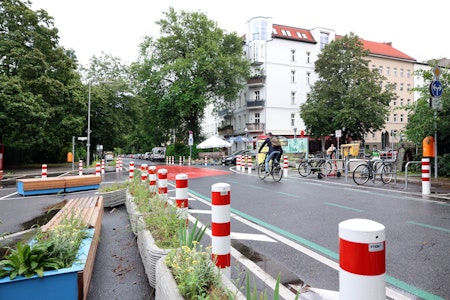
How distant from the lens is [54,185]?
39.8ft

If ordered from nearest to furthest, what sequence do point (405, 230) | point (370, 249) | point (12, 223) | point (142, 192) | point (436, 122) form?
point (370, 249), point (405, 230), point (142, 192), point (12, 223), point (436, 122)

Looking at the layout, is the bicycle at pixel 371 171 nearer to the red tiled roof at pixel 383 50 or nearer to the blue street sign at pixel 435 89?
the blue street sign at pixel 435 89

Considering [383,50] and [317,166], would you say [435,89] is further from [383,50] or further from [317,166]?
[383,50]

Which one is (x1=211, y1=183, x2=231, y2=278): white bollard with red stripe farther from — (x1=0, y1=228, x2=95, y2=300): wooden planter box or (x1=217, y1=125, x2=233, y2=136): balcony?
(x1=217, y1=125, x2=233, y2=136): balcony

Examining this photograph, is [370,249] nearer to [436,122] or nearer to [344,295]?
[344,295]

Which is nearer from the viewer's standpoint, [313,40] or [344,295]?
[344,295]

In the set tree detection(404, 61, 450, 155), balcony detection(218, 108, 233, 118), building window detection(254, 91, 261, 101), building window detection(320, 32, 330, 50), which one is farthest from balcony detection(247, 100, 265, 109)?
tree detection(404, 61, 450, 155)

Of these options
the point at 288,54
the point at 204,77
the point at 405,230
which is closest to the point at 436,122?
the point at 405,230

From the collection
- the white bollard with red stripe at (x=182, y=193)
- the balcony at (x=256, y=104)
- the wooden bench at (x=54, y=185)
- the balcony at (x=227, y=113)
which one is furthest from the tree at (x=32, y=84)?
the balcony at (x=227, y=113)

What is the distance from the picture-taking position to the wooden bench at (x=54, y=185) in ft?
38.4

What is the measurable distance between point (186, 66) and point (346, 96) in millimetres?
20228

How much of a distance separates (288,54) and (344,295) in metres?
55.4

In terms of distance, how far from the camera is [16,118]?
25.0 meters

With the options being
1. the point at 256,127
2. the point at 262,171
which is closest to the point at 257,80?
the point at 256,127
